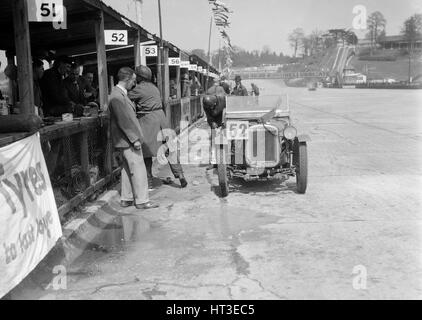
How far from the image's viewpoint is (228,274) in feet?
14.1

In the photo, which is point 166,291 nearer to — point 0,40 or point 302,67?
point 0,40

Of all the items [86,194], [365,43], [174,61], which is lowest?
[86,194]

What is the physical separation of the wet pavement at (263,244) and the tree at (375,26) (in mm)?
110518

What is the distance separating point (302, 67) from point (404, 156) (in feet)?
388

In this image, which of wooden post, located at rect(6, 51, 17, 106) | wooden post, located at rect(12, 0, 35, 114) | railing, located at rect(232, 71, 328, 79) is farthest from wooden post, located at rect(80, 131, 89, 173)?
railing, located at rect(232, 71, 328, 79)

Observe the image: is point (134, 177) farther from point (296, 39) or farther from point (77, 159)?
point (296, 39)

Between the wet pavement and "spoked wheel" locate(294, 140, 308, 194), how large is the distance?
0.56 feet

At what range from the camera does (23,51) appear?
5086 millimetres

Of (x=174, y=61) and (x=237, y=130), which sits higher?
(x=174, y=61)

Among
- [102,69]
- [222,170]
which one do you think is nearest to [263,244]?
[222,170]

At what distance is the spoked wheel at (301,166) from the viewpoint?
7.15 m

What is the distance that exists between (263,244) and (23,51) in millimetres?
3113

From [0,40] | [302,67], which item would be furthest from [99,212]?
[302,67]

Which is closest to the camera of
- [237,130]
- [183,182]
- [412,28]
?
[237,130]
